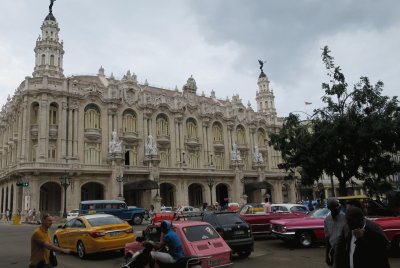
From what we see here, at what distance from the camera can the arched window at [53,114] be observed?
44.5 m

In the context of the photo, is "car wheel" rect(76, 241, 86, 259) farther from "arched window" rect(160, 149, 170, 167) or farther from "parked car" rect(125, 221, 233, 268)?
"arched window" rect(160, 149, 170, 167)

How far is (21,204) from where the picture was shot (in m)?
42.3

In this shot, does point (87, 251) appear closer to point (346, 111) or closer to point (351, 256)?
point (351, 256)

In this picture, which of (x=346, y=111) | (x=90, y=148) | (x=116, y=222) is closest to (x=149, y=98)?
(x=90, y=148)

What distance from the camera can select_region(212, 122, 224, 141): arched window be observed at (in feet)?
192

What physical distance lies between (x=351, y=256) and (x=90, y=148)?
145ft

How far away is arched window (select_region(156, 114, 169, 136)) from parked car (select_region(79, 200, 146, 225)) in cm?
2186

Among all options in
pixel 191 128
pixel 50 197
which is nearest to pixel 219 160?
pixel 191 128

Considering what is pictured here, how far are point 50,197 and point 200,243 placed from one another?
39844mm

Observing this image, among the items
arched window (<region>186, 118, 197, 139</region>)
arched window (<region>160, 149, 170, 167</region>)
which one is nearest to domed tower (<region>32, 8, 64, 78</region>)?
arched window (<region>160, 149, 170, 167</region>)

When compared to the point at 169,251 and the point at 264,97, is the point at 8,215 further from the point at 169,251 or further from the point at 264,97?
the point at 264,97

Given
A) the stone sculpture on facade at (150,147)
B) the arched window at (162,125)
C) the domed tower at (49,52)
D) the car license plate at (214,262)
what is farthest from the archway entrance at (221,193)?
the car license plate at (214,262)

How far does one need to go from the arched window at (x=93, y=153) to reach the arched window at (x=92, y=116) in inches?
96.3

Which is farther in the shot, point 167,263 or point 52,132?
point 52,132
